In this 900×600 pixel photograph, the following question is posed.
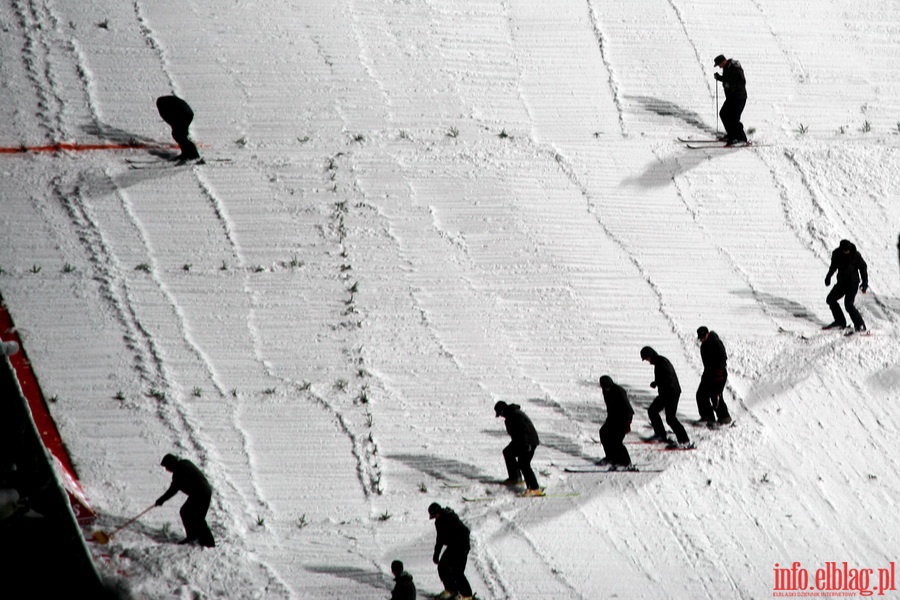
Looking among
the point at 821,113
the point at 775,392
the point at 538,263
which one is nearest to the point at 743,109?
the point at 821,113

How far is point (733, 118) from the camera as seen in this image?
21.1 m

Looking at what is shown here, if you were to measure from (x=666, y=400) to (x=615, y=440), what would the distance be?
2.62 ft

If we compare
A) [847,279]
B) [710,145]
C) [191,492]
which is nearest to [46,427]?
A: [191,492]

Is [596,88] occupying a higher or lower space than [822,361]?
higher

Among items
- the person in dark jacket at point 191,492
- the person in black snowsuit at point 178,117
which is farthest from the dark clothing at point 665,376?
the person in black snowsuit at point 178,117

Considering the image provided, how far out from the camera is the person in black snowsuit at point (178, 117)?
777 inches

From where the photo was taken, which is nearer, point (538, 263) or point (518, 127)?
point (538, 263)

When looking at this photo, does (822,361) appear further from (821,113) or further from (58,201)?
(58,201)

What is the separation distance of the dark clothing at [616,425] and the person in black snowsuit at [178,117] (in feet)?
27.0

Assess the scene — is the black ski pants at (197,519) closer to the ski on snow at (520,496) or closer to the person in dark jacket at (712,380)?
the ski on snow at (520,496)

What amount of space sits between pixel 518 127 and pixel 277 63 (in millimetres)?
4204

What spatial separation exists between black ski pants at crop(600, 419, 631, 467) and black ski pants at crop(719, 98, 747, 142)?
7485 mm

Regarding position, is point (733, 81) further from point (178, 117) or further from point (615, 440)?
point (178, 117)

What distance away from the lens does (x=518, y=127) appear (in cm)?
2166
